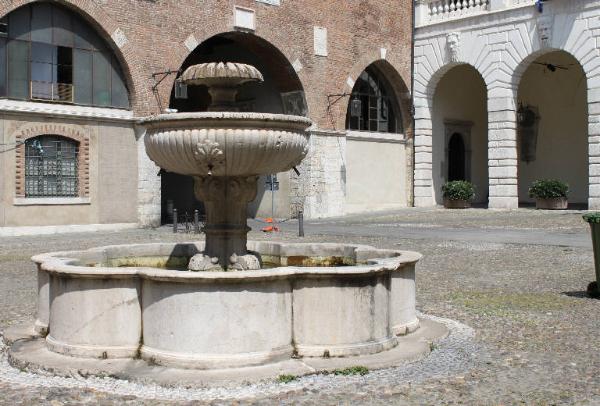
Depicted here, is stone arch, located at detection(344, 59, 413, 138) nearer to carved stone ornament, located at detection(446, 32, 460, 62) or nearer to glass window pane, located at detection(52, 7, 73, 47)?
carved stone ornament, located at detection(446, 32, 460, 62)

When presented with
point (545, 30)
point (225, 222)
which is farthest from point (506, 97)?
point (225, 222)

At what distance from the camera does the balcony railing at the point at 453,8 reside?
986 inches

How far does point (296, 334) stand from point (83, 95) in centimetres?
1589

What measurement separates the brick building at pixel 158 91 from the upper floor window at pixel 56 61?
0.03 meters

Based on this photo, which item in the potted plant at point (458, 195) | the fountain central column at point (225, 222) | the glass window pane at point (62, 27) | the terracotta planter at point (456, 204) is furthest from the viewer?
the terracotta planter at point (456, 204)

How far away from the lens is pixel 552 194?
24766 millimetres

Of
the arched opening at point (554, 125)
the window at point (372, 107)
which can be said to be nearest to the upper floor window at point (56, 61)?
the window at point (372, 107)

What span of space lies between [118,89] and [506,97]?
13.1m

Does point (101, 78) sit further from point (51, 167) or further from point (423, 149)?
point (423, 149)

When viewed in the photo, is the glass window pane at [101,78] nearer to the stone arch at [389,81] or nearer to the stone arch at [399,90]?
the stone arch at [389,81]

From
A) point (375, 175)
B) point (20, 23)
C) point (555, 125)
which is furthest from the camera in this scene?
point (555, 125)

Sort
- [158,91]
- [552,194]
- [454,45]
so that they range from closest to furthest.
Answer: [158,91], [552,194], [454,45]

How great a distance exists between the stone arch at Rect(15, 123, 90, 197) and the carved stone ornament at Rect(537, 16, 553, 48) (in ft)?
48.1

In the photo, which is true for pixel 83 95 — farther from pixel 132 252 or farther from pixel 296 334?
pixel 296 334
